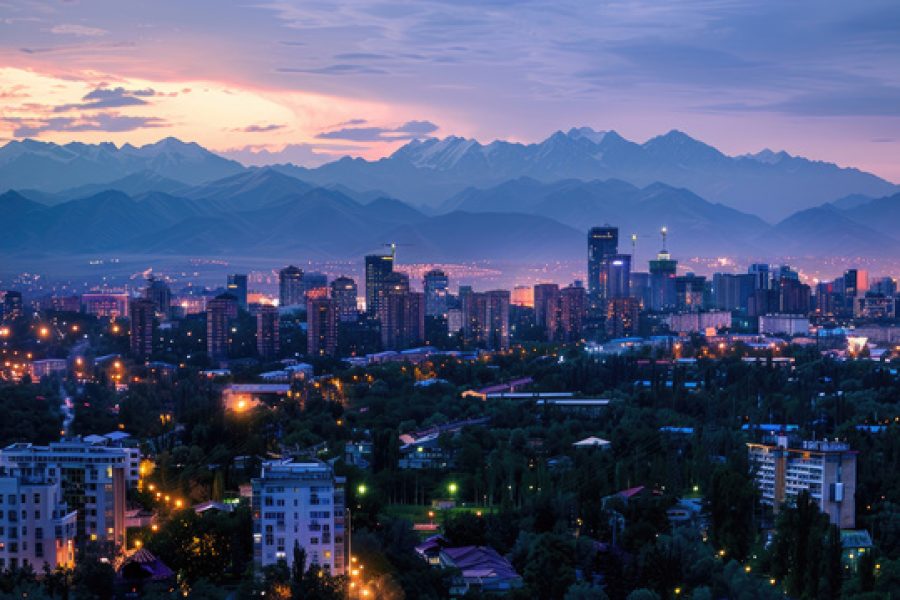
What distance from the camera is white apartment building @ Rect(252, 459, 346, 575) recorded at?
41.4 feet

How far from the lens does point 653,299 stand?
57188 mm

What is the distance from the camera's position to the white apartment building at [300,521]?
41.4ft

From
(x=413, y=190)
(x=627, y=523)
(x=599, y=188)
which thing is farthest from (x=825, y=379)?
(x=413, y=190)

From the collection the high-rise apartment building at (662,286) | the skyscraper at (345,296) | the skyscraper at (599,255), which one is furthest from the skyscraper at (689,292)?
the skyscraper at (345,296)

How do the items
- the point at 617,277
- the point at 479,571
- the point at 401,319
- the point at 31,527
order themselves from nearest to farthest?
the point at 31,527
the point at 479,571
the point at 401,319
the point at 617,277

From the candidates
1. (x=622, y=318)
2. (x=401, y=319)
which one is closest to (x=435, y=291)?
(x=622, y=318)

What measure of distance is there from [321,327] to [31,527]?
26446 millimetres

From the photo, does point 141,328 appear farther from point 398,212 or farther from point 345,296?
point 398,212

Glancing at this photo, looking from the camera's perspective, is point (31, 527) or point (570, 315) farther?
point (570, 315)

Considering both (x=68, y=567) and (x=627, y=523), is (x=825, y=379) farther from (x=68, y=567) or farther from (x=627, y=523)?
(x=68, y=567)

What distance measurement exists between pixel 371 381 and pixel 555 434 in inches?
331

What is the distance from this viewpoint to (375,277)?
48250mm

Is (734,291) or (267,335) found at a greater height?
(734,291)

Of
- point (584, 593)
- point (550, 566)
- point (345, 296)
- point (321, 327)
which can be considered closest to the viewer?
point (584, 593)
